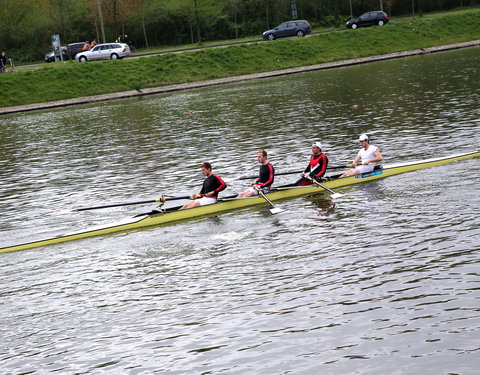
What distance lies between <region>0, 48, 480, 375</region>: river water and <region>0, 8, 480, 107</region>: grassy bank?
27032 millimetres

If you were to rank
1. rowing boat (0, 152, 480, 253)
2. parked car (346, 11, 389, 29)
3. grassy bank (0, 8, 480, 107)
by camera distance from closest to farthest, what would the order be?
rowing boat (0, 152, 480, 253) → grassy bank (0, 8, 480, 107) → parked car (346, 11, 389, 29)

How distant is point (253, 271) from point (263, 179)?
655 centimetres

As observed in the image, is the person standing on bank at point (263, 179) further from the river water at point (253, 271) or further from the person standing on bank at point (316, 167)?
the person standing on bank at point (316, 167)

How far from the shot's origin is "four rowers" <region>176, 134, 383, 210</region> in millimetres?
20266

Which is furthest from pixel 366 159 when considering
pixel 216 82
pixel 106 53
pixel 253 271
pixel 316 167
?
pixel 106 53

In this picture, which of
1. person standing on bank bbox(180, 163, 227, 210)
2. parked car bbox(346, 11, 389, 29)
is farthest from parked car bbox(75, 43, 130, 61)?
person standing on bank bbox(180, 163, 227, 210)

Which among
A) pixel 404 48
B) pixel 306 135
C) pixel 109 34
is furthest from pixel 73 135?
pixel 109 34

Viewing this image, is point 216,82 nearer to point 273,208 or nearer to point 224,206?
point 224,206

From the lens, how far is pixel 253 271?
14.8 metres

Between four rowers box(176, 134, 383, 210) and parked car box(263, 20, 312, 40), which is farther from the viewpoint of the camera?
parked car box(263, 20, 312, 40)

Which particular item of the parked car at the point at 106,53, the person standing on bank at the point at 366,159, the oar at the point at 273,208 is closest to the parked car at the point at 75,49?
the parked car at the point at 106,53

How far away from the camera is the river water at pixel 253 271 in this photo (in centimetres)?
1126

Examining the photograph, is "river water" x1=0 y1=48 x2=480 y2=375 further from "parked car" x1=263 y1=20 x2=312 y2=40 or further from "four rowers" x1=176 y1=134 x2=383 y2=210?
"parked car" x1=263 y1=20 x2=312 y2=40

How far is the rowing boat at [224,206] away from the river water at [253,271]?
35 cm
